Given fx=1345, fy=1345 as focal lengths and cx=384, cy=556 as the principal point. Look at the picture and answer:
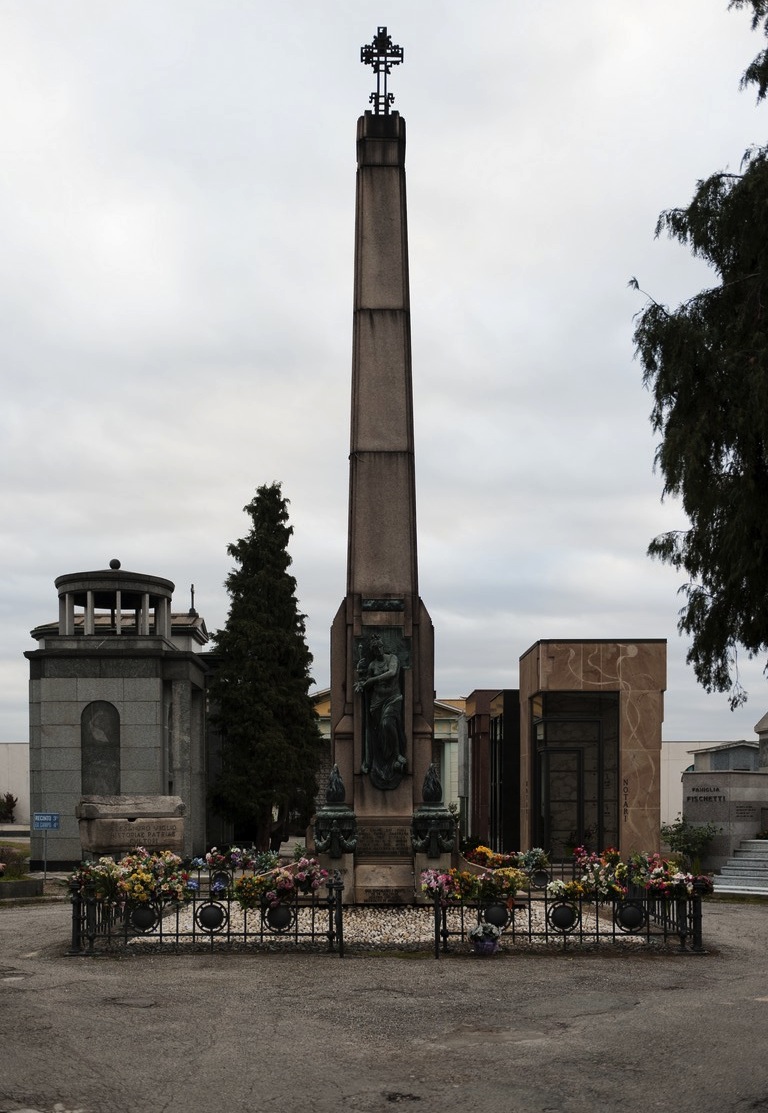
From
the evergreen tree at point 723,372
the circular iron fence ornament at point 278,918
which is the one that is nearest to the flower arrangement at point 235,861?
the circular iron fence ornament at point 278,918

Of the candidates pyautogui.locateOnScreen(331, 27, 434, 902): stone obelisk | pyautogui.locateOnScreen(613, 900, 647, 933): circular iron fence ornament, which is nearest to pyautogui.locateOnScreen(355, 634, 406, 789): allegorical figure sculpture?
pyautogui.locateOnScreen(331, 27, 434, 902): stone obelisk

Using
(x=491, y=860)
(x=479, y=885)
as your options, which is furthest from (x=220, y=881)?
(x=491, y=860)

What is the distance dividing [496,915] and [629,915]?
1.61 metres

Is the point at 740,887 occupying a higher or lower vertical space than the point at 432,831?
lower

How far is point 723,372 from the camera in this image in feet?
46.6

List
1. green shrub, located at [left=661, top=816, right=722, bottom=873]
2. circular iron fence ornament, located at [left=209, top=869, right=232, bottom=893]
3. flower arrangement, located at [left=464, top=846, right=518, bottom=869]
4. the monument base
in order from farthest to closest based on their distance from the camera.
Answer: green shrub, located at [left=661, top=816, right=722, bottom=873], flower arrangement, located at [left=464, top=846, right=518, bottom=869], the monument base, circular iron fence ornament, located at [left=209, top=869, right=232, bottom=893]

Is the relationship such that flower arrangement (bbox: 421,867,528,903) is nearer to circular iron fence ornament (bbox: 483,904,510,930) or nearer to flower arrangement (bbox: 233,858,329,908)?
circular iron fence ornament (bbox: 483,904,510,930)

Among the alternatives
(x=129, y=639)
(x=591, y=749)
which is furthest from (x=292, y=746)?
(x=591, y=749)

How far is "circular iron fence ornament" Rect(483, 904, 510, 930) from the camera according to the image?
15.3 meters

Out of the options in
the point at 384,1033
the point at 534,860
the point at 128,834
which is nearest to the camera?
the point at 384,1033

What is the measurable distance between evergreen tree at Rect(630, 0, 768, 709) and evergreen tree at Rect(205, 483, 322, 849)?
1017 inches

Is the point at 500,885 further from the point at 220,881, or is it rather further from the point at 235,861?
the point at 235,861

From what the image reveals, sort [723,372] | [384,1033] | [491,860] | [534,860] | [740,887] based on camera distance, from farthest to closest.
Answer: [740,887], [534,860], [491,860], [723,372], [384,1033]

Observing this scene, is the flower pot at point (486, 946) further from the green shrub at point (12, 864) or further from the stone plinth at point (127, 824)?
the green shrub at point (12, 864)
